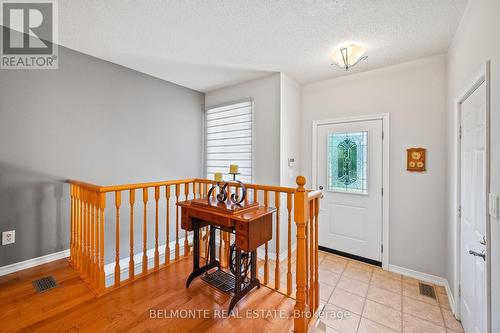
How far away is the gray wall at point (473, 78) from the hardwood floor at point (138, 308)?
137cm

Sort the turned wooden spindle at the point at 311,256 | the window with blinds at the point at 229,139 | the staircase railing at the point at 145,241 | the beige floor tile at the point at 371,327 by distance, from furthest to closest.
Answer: the window with blinds at the point at 229,139 < the beige floor tile at the point at 371,327 < the turned wooden spindle at the point at 311,256 < the staircase railing at the point at 145,241

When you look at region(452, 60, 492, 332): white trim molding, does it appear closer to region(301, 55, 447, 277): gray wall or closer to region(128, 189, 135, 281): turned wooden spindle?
region(301, 55, 447, 277): gray wall

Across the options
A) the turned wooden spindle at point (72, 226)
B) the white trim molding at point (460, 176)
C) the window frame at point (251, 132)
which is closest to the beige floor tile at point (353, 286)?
the white trim molding at point (460, 176)

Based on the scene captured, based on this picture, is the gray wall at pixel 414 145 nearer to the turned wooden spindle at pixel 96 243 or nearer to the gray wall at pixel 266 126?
the gray wall at pixel 266 126

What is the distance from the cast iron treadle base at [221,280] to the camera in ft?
6.58

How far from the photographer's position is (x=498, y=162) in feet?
3.90

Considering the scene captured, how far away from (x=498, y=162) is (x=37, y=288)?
11.6 feet

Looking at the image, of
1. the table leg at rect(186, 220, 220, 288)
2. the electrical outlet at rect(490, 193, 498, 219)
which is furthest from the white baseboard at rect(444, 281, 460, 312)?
the table leg at rect(186, 220, 220, 288)

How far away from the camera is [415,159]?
107 inches

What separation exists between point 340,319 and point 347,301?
305 mm

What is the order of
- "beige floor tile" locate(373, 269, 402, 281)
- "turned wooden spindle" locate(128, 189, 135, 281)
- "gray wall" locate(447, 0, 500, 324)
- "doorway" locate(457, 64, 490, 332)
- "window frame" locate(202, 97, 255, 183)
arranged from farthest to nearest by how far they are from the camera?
"window frame" locate(202, 97, 255, 183) → "beige floor tile" locate(373, 269, 402, 281) → "turned wooden spindle" locate(128, 189, 135, 281) → "doorway" locate(457, 64, 490, 332) → "gray wall" locate(447, 0, 500, 324)

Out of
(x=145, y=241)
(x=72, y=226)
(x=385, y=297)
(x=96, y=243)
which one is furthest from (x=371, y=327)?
(x=72, y=226)

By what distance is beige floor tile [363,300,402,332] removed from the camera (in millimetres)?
1994

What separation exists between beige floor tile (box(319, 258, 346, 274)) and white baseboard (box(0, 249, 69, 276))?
3.22 metres
